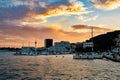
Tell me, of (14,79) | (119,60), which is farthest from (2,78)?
(119,60)

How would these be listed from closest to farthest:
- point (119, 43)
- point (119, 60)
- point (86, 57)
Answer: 1. point (119, 60)
2. point (86, 57)
3. point (119, 43)

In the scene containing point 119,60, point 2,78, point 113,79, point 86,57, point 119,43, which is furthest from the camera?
point 119,43

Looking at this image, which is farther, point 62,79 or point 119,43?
point 119,43

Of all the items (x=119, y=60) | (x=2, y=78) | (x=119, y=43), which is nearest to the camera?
(x=2, y=78)

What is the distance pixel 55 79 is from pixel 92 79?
587 cm

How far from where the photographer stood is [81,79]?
44.0 m

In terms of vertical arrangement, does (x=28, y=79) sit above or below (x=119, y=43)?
below

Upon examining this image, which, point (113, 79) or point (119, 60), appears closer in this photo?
point (113, 79)

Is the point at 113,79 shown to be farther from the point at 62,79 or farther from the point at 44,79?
the point at 44,79

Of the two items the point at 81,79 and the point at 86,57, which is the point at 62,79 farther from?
the point at 86,57

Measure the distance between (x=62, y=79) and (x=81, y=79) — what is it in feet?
9.95

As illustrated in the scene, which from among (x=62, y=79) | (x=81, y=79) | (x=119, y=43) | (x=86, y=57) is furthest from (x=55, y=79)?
(x=119, y=43)

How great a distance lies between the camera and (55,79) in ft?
145

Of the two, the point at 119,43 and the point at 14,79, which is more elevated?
the point at 119,43
